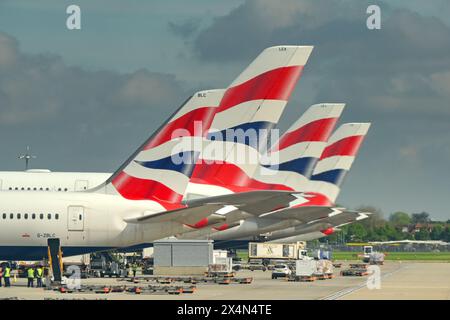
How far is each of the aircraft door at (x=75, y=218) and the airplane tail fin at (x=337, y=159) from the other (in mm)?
48794

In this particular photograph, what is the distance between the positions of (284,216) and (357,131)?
3204 cm

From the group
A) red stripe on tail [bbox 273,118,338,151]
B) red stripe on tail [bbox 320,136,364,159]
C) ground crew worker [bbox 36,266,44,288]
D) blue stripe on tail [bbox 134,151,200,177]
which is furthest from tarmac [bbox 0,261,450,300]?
red stripe on tail [bbox 320,136,364,159]

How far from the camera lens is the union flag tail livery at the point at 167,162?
59.6 m

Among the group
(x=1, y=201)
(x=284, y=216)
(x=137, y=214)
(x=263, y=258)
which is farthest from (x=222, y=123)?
(x=263, y=258)

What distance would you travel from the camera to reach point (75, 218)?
195 feet

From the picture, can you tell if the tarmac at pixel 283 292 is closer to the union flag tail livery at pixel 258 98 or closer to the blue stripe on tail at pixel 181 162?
the blue stripe on tail at pixel 181 162

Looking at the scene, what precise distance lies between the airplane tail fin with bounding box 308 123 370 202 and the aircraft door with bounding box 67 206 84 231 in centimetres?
4879

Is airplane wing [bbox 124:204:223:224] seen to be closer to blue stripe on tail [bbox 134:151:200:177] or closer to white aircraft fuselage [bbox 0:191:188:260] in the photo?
white aircraft fuselage [bbox 0:191:188:260]

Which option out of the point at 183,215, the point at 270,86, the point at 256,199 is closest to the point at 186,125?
the point at 270,86

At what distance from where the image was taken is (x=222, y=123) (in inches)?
2418

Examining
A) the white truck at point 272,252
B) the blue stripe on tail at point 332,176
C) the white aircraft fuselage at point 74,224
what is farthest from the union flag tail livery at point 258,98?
the white truck at point 272,252

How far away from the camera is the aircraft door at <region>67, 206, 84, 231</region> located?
5922 cm
